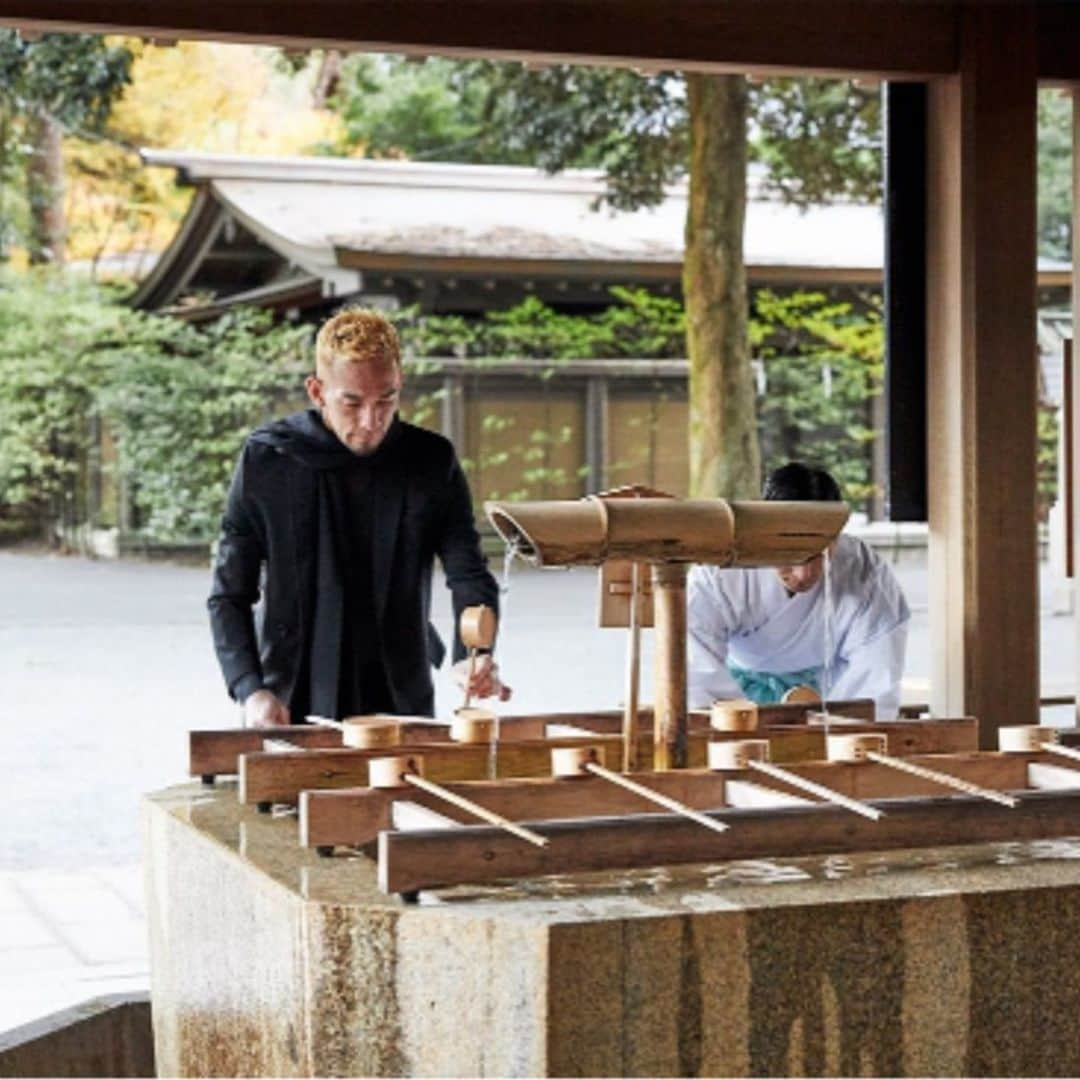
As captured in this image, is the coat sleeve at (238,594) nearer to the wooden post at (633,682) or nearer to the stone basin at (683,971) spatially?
the wooden post at (633,682)

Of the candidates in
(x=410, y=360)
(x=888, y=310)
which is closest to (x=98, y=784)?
(x=888, y=310)

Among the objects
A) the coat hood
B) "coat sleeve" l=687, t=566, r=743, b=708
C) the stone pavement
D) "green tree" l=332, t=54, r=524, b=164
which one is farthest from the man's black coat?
"green tree" l=332, t=54, r=524, b=164

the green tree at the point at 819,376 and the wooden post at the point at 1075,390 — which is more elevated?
the green tree at the point at 819,376

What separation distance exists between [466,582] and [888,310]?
161cm

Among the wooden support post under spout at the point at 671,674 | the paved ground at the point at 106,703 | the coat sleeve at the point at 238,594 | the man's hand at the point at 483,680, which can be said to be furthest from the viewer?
the paved ground at the point at 106,703

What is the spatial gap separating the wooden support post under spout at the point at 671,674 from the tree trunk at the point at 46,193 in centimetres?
2337

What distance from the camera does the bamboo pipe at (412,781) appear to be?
2412 mm

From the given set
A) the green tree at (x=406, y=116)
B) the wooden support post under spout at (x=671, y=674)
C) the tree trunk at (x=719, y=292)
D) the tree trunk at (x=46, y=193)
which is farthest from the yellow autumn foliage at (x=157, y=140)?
the wooden support post under spout at (x=671, y=674)

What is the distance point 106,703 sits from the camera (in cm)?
1132

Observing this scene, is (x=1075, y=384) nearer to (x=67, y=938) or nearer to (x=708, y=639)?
(x=708, y=639)

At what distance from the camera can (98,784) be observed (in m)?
8.95

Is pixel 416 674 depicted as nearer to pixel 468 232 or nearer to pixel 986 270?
pixel 986 270

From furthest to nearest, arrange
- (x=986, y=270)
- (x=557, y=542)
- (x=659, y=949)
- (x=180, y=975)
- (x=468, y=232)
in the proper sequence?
(x=468, y=232) < (x=986, y=270) < (x=180, y=975) < (x=557, y=542) < (x=659, y=949)

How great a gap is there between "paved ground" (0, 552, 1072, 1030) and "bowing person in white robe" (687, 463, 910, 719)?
70.5 inches
